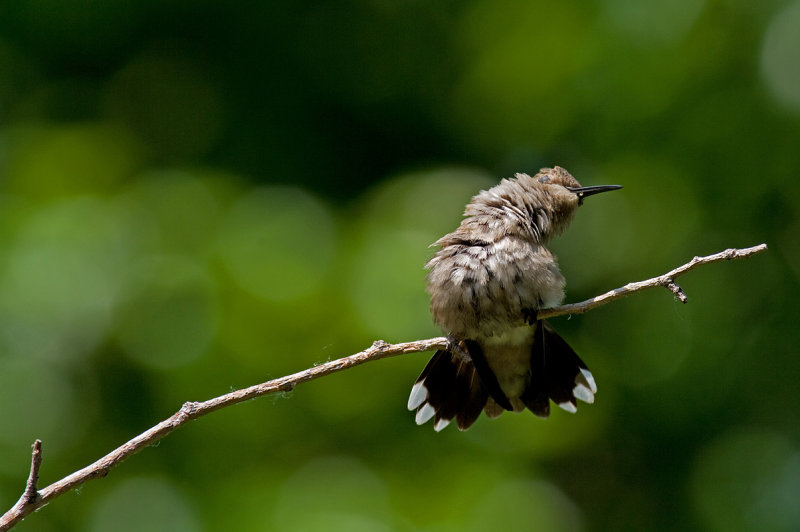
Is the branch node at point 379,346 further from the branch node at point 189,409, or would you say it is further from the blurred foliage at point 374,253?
the blurred foliage at point 374,253

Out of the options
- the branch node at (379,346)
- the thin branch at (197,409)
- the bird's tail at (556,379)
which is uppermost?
the bird's tail at (556,379)

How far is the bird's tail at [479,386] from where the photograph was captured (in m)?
3.70

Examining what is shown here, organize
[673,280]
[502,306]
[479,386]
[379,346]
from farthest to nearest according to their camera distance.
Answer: [479,386] → [502,306] → [673,280] → [379,346]

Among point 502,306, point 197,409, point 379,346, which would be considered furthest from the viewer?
point 502,306

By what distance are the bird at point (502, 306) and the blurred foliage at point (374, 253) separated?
1.16 m

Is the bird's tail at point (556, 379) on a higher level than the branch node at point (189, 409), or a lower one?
higher

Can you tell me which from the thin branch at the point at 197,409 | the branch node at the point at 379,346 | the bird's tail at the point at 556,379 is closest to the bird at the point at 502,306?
the bird's tail at the point at 556,379

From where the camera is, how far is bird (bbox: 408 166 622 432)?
10.5 ft

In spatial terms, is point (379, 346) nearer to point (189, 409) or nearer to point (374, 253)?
point (189, 409)

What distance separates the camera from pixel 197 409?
6.68 feet

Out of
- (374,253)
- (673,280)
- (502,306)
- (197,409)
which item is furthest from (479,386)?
(197,409)

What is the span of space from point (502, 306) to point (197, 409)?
56.6 inches

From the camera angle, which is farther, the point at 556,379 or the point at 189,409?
the point at 556,379

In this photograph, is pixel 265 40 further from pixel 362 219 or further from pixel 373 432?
pixel 373 432
